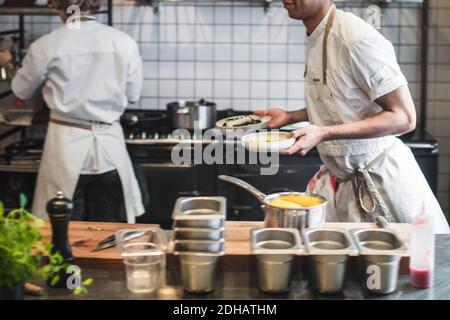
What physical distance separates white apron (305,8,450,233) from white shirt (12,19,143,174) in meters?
1.17

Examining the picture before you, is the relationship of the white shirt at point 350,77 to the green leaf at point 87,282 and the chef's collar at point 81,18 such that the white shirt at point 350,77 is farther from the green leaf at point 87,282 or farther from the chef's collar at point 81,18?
the chef's collar at point 81,18

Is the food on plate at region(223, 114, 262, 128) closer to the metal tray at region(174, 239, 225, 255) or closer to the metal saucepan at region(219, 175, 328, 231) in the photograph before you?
the metal saucepan at region(219, 175, 328, 231)

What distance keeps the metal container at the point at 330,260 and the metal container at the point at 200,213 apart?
227mm

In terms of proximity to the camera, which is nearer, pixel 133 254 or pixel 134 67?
pixel 133 254

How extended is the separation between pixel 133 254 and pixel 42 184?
6.47 ft

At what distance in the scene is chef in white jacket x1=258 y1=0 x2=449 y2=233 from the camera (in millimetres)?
2629

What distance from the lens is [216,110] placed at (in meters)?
4.34

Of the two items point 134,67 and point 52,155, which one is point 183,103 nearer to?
point 134,67

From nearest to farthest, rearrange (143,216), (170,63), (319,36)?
1. (319,36)
2. (143,216)
3. (170,63)

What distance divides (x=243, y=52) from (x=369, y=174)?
1803 mm

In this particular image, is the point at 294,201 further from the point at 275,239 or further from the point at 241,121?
the point at 241,121

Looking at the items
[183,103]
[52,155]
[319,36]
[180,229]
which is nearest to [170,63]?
[183,103]

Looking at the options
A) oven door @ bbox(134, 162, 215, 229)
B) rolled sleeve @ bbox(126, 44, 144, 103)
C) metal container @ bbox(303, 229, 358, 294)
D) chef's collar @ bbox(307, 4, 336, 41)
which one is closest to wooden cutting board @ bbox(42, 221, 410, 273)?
metal container @ bbox(303, 229, 358, 294)

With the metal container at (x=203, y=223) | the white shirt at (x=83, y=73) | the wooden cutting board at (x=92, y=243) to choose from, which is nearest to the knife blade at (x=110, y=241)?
the wooden cutting board at (x=92, y=243)
